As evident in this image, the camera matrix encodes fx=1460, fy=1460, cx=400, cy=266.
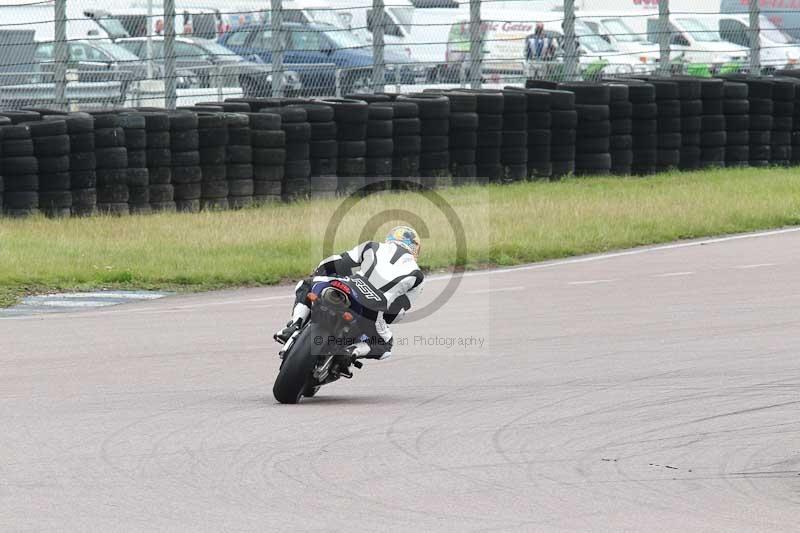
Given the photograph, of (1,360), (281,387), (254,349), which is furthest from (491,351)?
(1,360)

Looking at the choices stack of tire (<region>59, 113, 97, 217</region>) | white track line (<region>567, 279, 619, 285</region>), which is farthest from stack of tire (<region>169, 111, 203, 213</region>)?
white track line (<region>567, 279, 619, 285</region>)

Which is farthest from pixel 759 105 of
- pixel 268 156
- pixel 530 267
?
pixel 530 267

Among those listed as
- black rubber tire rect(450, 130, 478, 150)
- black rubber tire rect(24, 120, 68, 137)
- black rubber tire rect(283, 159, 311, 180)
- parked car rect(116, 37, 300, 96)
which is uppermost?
parked car rect(116, 37, 300, 96)

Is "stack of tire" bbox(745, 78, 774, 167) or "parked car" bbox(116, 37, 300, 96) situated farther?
"stack of tire" bbox(745, 78, 774, 167)

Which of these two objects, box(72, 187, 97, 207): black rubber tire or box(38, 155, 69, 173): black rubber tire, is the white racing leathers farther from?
box(72, 187, 97, 207): black rubber tire

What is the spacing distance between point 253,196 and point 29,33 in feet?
11.1

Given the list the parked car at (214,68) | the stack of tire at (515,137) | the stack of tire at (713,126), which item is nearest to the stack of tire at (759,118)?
the stack of tire at (713,126)

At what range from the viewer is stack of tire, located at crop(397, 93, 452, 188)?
1850cm

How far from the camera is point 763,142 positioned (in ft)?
69.7

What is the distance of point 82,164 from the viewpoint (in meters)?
15.7

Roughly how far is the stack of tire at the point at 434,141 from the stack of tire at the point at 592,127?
2.08 metres

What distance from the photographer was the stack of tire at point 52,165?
15.3 meters

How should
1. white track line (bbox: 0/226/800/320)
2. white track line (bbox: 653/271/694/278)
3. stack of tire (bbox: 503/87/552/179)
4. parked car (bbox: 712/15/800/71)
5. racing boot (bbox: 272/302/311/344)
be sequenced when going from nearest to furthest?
1. racing boot (bbox: 272/302/311/344)
2. white track line (bbox: 0/226/800/320)
3. white track line (bbox: 653/271/694/278)
4. stack of tire (bbox: 503/87/552/179)
5. parked car (bbox: 712/15/800/71)

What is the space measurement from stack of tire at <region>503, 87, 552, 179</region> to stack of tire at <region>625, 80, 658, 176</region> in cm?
99
